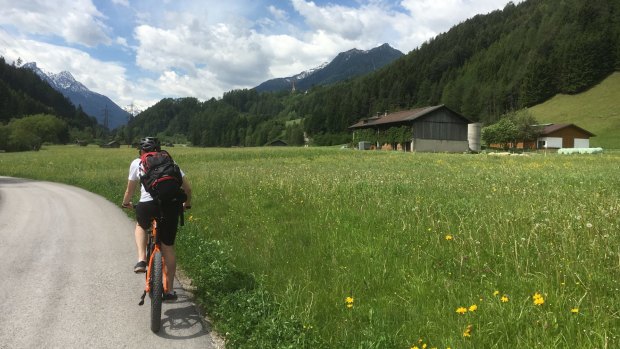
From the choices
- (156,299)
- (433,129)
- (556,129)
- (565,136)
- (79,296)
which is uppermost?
(433,129)

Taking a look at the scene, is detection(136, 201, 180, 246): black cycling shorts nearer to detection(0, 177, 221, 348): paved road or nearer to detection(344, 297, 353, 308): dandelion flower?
detection(0, 177, 221, 348): paved road

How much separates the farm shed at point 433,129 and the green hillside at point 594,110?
102ft

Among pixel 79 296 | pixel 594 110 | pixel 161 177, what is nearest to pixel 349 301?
pixel 161 177

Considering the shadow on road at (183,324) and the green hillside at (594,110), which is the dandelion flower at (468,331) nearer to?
the shadow on road at (183,324)

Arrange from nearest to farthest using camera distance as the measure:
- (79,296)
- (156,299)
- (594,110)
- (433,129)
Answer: (156,299), (79,296), (433,129), (594,110)

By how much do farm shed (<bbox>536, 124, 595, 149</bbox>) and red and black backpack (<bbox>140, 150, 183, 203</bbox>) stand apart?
100 metres

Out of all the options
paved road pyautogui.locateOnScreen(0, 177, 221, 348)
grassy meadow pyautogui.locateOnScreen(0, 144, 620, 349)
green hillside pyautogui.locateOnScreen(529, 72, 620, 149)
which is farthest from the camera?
green hillside pyautogui.locateOnScreen(529, 72, 620, 149)

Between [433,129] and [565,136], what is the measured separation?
1362 inches

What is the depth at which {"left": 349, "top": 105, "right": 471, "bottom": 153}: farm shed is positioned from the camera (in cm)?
7700

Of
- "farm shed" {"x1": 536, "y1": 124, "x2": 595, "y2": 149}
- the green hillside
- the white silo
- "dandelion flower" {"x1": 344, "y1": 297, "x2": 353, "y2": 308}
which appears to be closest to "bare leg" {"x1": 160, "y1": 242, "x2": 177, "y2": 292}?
"dandelion flower" {"x1": 344, "y1": 297, "x2": 353, "y2": 308}

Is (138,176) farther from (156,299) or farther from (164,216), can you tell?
(156,299)

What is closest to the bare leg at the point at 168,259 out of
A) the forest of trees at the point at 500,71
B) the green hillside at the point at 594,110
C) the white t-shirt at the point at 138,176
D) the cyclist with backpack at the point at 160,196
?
the cyclist with backpack at the point at 160,196

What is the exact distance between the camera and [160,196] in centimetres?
517

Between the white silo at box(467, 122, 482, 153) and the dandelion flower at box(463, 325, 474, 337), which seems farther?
the white silo at box(467, 122, 482, 153)
